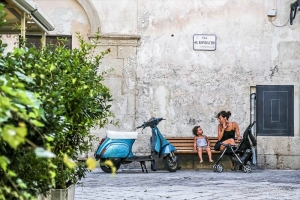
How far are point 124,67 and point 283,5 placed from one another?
12.8 ft

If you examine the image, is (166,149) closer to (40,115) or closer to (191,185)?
(191,185)

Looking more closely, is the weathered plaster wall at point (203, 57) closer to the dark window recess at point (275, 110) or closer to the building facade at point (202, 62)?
the building facade at point (202, 62)

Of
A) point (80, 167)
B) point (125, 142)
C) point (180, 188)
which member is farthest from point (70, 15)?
point (80, 167)

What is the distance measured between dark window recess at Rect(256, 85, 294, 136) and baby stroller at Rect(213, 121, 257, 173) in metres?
0.97

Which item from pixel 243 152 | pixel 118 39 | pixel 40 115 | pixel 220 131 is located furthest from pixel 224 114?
pixel 40 115

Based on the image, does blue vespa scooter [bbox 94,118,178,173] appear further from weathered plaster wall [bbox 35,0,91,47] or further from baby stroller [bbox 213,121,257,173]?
weathered plaster wall [bbox 35,0,91,47]

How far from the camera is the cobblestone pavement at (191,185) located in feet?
34.0

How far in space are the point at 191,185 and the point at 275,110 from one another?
551cm

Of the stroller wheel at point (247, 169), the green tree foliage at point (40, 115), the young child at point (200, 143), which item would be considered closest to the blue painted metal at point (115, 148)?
the young child at point (200, 143)

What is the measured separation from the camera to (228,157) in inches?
664

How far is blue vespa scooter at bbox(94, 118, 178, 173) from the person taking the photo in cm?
1540

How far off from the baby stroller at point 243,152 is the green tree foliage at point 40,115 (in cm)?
815

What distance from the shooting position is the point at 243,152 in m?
16.1

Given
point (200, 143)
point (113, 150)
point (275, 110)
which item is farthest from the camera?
point (275, 110)
